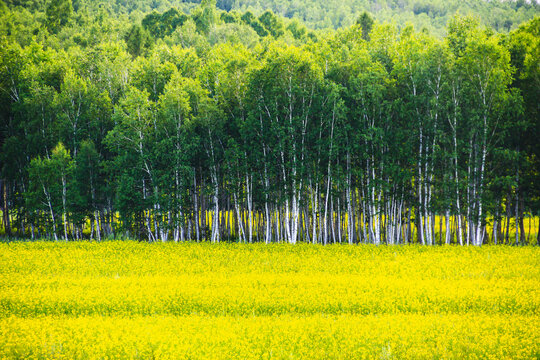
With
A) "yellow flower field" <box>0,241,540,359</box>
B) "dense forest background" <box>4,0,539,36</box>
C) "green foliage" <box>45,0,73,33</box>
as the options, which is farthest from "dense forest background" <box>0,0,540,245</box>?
"dense forest background" <box>4,0,539,36</box>

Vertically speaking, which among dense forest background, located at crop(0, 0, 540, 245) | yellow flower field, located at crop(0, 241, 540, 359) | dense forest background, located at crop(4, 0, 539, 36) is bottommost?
yellow flower field, located at crop(0, 241, 540, 359)

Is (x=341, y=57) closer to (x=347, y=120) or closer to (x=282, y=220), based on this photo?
(x=347, y=120)

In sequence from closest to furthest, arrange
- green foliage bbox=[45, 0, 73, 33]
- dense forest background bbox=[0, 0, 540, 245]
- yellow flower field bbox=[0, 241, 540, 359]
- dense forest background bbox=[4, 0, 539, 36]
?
yellow flower field bbox=[0, 241, 540, 359] → dense forest background bbox=[0, 0, 540, 245] → green foliage bbox=[45, 0, 73, 33] → dense forest background bbox=[4, 0, 539, 36]

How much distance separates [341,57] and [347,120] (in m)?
6.41

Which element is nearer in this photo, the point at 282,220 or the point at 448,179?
the point at 448,179

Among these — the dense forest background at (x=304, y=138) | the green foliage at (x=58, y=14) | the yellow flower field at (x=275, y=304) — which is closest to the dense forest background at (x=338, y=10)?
the green foliage at (x=58, y=14)

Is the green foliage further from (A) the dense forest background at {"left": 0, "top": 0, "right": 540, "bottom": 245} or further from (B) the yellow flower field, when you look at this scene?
(B) the yellow flower field

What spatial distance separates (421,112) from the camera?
40.6 metres

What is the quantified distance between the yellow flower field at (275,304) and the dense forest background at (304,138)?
27.4ft

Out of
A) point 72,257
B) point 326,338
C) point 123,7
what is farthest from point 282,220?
point 123,7

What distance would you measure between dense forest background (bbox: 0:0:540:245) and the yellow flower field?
27.4 feet

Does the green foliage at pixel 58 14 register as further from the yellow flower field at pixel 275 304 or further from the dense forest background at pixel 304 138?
the yellow flower field at pixel 275 304

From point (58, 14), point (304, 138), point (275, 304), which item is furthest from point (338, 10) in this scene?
point (275, 304)

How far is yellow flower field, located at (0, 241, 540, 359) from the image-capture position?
559 inches
